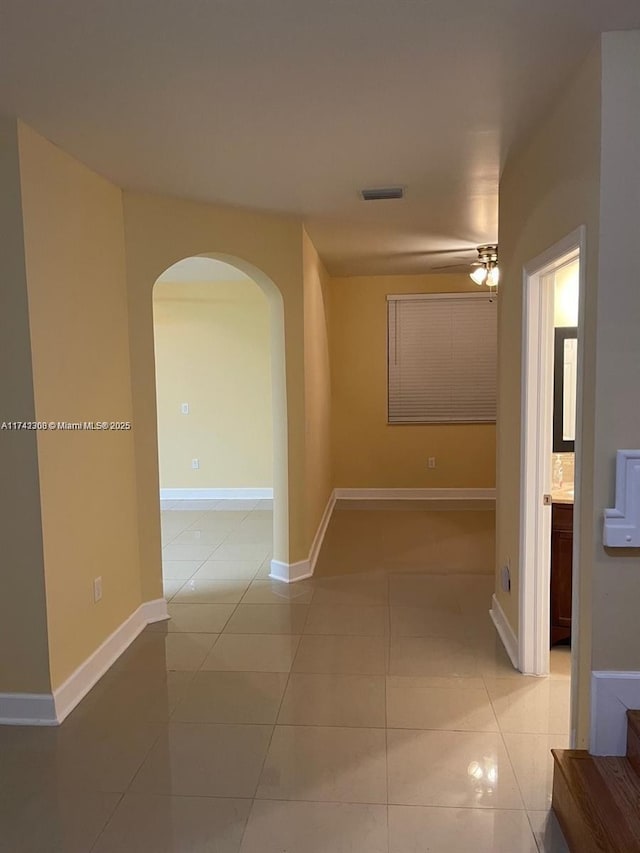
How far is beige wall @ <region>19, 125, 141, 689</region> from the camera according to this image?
8.43 ft

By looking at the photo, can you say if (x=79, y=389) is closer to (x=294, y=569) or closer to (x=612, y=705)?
(x=294, y=569)

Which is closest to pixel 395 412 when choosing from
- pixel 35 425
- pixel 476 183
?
pixel 476 183

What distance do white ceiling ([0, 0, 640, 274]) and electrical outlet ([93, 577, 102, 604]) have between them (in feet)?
6.72

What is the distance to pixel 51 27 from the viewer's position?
172cm

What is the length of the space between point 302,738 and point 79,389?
1859mm

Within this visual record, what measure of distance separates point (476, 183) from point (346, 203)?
777mm

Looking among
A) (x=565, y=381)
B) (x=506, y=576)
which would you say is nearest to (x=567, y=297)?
(x=565, y=381)

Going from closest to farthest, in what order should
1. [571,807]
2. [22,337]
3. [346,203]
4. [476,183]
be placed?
1. [571,807]
2. [22,337]
3. [476,183]
4. [346,203]

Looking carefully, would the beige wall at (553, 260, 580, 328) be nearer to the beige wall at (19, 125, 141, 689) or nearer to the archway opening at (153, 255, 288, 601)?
the beige wall at (19, 125, 141, 689)

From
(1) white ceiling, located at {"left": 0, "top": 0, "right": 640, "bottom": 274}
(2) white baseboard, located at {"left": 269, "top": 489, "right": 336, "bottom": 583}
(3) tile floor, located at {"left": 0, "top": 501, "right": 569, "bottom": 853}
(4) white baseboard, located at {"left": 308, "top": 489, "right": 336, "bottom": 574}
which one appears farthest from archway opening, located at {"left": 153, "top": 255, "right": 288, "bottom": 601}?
(1) white ceiling, located at {"left": 0, "top": 0, "right": 640, "bottom": 274}

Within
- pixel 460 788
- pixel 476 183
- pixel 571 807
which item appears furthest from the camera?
pixel 476 183

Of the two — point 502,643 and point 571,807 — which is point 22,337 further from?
point 502,643

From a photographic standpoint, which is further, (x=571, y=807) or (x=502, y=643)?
(x=502, y=643)

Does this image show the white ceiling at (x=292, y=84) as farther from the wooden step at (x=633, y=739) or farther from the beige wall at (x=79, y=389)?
Result: the wooden step at (x=633, y=739)
